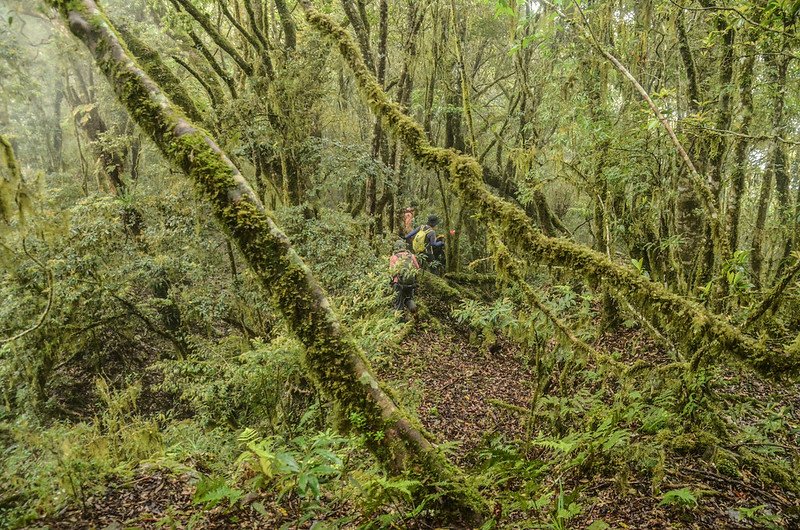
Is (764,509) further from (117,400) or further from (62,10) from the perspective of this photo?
(117,400)

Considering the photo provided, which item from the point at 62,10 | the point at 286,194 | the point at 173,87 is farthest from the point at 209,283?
the point at 62,10

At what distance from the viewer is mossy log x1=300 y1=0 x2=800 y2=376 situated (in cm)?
278

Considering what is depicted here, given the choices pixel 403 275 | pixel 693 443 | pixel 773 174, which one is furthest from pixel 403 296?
pixel 773 174

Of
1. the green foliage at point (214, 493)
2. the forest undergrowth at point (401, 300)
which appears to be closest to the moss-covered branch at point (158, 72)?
the forest undergrowth at point (401, 300)

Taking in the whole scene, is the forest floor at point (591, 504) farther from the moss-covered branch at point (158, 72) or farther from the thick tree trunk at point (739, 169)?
the moss-covered branch at point (158, 72)

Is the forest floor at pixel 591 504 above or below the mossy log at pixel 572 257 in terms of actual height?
below

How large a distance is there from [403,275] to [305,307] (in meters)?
6.30

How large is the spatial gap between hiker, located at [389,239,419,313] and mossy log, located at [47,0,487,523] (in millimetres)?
5312

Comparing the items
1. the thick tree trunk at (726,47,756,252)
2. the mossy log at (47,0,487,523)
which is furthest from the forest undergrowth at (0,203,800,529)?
the thick tree trunk at (726,47,756,252)

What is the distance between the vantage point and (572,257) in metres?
3.25

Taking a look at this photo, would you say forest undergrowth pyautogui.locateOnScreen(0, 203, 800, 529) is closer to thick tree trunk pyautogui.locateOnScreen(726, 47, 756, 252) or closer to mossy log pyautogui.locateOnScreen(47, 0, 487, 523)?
mossy log pyautogui.locateOnScreen(47, 0, 487, 523)

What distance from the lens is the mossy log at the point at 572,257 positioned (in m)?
2.78

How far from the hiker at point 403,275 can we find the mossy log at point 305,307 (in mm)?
5312

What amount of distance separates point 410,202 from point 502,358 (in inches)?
390
